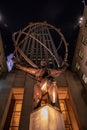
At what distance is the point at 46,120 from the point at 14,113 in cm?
1221

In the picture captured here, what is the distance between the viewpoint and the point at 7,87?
59.9 feet

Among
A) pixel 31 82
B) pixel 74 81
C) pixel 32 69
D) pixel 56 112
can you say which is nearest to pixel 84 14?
pixel 74 81

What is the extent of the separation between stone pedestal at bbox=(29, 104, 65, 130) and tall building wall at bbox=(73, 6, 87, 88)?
14184mm

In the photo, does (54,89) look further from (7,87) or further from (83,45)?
(83,45)

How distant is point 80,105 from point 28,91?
564 centimetres

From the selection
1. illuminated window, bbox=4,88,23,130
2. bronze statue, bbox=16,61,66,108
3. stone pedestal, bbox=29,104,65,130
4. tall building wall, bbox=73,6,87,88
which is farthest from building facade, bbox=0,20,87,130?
stone pedestal, bbox=29,104,65,130

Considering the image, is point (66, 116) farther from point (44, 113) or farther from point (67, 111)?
point (44, 113)

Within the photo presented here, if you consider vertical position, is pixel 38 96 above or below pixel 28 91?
below

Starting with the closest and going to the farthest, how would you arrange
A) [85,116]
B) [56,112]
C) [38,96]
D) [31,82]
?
1. [56,112]
2. [38,96]
3. [85,116]
4. [31,82]

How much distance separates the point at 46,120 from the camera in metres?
4.96

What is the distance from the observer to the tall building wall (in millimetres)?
19916

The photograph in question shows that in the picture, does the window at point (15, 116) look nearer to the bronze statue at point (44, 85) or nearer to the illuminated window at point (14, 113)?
the illuminated window at point (14, 113)

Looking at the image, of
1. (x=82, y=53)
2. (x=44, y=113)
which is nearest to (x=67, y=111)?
(x=82, y=53)

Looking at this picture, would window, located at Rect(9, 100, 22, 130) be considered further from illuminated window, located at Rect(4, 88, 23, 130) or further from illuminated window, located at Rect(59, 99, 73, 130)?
illuminated window, located at Rect(59, 99, 73, 130)
